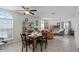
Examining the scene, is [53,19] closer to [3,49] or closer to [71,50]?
[71,50]

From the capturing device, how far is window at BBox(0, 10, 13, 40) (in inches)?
123

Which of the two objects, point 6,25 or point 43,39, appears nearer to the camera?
point 6,25

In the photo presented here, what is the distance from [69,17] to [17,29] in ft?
4.95

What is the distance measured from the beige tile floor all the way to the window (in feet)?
0.93

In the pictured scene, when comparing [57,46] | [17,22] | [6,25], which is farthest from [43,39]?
[6,25]

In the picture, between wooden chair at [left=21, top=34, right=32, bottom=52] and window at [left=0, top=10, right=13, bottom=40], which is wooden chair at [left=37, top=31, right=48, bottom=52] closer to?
wooden chair at [left=21, top=34, right=32, bottom=52]

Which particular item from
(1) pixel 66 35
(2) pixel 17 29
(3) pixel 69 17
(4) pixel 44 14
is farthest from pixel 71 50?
(2) pixel 17 29

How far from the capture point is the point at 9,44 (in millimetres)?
3115

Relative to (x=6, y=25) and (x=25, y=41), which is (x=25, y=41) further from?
(x=6, y=25)

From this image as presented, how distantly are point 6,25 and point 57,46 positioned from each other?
156cm

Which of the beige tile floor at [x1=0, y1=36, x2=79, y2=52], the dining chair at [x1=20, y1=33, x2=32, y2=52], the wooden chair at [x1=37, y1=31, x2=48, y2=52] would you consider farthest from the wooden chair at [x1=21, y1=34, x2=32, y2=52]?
the wooden chair at [x1=37, y1=31, x2=48, y2=52]

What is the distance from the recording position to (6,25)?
3197 mm
